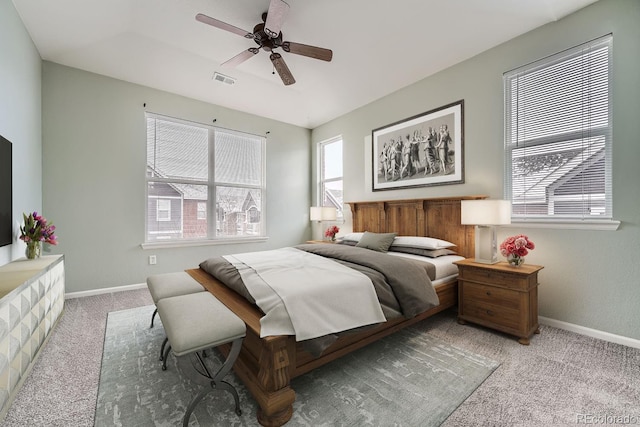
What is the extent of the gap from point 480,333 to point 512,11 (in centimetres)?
303

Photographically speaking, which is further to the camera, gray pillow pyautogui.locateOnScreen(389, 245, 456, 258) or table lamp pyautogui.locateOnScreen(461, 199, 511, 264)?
gray pillow pyautogui.locateOnScreen(389, 245, 456, 258)

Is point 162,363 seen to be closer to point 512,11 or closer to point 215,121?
point 215,121

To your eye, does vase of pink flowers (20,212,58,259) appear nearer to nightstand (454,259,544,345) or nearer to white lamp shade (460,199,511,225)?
nightstand (454,259,544,345)

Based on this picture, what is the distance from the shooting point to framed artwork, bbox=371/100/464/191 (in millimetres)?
3299

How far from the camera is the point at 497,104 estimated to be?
295cm

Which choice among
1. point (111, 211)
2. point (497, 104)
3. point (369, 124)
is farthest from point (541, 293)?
point (111, 211)

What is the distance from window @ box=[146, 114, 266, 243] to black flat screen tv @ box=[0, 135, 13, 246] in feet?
5.29

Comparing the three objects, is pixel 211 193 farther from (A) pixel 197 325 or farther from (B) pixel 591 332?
(B) pixel 591 332

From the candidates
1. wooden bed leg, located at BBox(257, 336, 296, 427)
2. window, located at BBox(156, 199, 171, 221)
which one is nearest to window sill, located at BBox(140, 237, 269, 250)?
window, located at BBox(156, 199, 171, 221)

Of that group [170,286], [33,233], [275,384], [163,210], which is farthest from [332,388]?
[163,210]

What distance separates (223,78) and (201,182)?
63.7 inches

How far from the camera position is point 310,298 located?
5.42 ft

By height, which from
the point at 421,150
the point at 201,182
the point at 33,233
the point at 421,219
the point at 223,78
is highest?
the point at 223,78

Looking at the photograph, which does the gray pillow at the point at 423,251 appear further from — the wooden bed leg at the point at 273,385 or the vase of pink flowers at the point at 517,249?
the wooden bed leg at the point at 273,385
